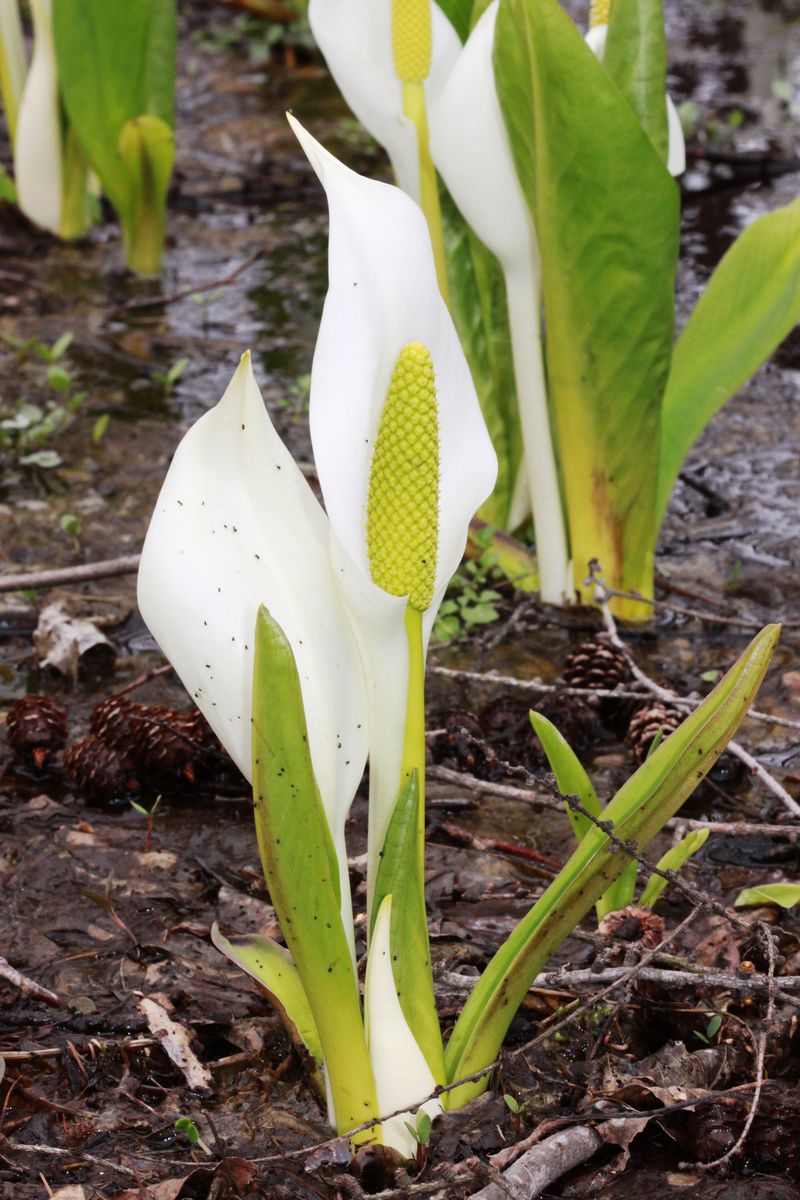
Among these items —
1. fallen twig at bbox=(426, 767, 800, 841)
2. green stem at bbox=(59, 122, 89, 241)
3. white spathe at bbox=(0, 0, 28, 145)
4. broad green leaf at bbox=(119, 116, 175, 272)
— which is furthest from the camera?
green stem at bbox=(59, 122, 89, 241)

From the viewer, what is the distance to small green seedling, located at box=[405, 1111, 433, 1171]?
1102mm

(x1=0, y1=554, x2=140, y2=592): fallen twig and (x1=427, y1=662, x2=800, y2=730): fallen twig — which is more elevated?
(x1=0, y1=554, x2=140, y2=592): fallen twig

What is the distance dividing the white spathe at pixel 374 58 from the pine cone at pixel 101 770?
2.93 ft

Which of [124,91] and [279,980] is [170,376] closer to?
[124,91]

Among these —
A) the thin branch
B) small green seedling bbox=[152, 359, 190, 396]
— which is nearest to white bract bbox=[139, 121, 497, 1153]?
the thin branch

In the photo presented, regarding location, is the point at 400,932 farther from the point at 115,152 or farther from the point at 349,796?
the point at 115,152

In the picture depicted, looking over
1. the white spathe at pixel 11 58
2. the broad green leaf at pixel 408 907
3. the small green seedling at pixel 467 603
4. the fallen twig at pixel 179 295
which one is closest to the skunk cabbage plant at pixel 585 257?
the small green seedling at pixel 467 603

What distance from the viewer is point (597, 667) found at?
6.28 feet

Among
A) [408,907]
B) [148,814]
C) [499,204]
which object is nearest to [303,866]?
[408,907]

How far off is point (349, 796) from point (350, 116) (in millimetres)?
4217

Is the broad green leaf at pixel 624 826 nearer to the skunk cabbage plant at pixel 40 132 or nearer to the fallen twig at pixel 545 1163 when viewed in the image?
the fallen twig at pixel 545 1163

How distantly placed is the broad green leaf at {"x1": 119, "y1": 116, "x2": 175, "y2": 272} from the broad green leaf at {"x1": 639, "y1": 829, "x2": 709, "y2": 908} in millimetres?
2506

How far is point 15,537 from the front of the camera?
246 centimetres

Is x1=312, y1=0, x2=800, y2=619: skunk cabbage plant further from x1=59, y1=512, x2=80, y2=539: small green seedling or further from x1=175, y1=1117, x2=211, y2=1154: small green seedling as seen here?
x1=175, y1=1117, x2=211, y2=1154: small green seedling
